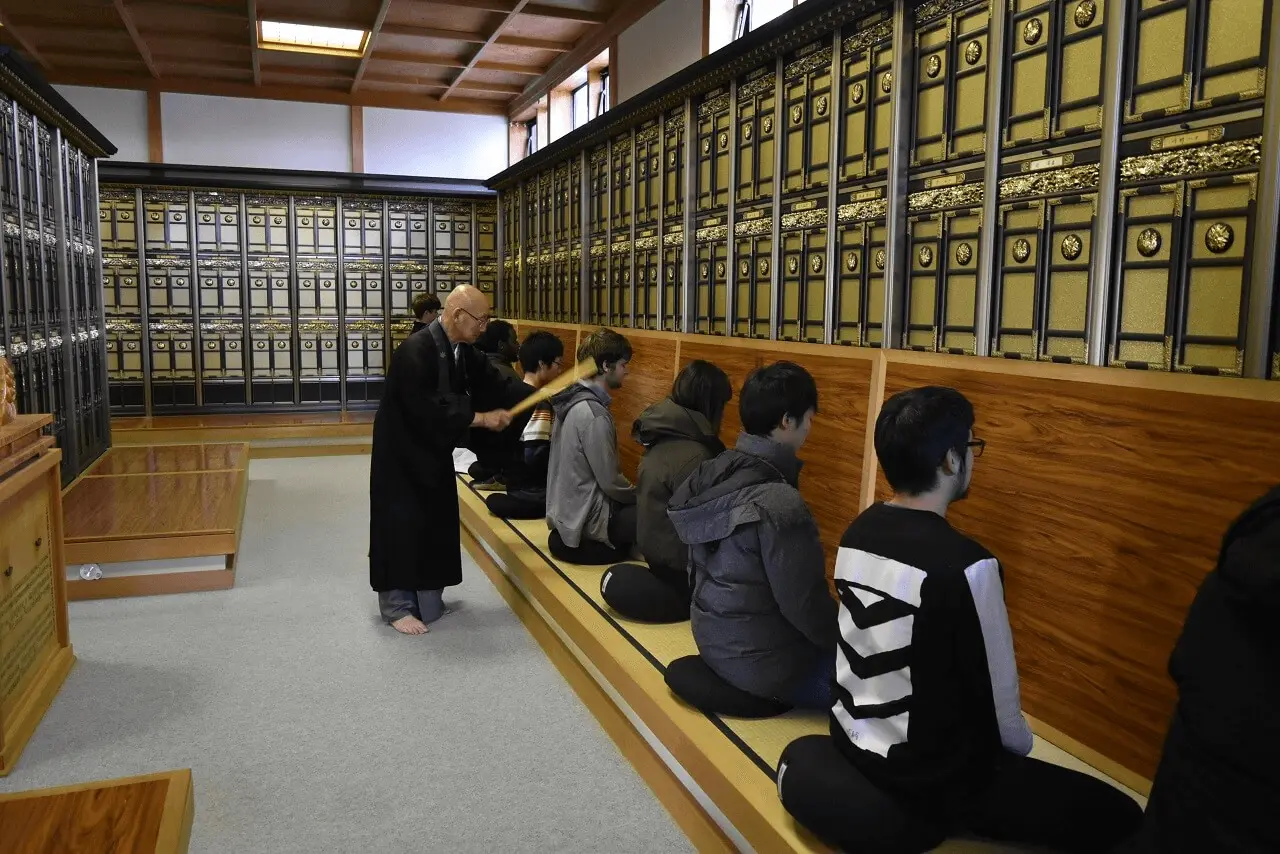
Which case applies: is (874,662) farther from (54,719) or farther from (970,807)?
(54,719)

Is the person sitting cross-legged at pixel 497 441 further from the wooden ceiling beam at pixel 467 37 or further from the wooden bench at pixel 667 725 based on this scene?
the wooden ceiling beam at pixel 467 37

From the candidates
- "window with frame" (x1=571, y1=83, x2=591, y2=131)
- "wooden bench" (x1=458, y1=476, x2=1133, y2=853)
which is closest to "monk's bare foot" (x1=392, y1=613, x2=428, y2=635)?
"wooden bench" (x1=458, y1=476, x2=1133, y2=853)

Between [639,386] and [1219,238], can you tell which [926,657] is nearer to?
[1219,238]

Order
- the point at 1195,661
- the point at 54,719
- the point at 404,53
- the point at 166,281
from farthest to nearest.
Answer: the point at 166,281 < the point at 404,53 < the point at 54,719 < the point at 1195,661

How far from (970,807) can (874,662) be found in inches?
13.1

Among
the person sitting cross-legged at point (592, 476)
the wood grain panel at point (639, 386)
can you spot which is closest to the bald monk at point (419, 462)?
the person sitting cross-legged at point (592, 476)

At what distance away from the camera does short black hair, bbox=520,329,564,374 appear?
14.9 feet

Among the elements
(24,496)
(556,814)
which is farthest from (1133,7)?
(24,496)

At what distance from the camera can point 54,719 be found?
9.81 feet

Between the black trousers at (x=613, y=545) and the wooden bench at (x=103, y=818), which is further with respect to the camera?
the black trousers at (x=613, y=545)

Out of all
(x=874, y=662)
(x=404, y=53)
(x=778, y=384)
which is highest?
(x=404, y=53)

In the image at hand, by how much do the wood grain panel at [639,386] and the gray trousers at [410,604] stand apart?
1.40 meters

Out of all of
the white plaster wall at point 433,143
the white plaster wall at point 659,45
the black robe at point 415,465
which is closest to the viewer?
the black robe at point 415,465

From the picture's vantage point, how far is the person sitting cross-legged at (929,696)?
5.36ft
